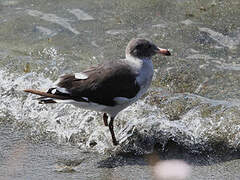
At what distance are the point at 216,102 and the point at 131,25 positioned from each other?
2527mm

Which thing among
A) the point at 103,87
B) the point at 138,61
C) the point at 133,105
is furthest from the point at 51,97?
the point at 133,105

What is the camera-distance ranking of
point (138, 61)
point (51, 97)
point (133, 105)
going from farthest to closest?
point (133, 105), point (138, 61), point (51, 97)

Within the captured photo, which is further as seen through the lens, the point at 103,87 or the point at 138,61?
the point at 138,61

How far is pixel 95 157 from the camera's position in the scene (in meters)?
4.62

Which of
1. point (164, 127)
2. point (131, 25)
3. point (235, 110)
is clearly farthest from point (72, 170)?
point (131, 25)

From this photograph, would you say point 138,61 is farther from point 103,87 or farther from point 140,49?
point 103,87

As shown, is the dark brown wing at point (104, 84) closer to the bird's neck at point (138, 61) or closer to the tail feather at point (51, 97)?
the tail feather at point (51, 97)

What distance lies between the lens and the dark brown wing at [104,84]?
4.56 meters

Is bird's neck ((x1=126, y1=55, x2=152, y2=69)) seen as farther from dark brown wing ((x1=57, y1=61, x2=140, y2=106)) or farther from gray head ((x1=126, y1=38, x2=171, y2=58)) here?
dark brown wing ((x1=57, y1=61, x2=140, y2=106))

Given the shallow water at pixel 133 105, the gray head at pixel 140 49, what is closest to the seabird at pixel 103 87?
the gray head at pixel 140 49

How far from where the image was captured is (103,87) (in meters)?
4.59

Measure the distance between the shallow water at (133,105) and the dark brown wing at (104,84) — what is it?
1.63ft

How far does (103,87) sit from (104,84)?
0.03m

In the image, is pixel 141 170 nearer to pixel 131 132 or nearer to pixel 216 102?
pixel 131 132
